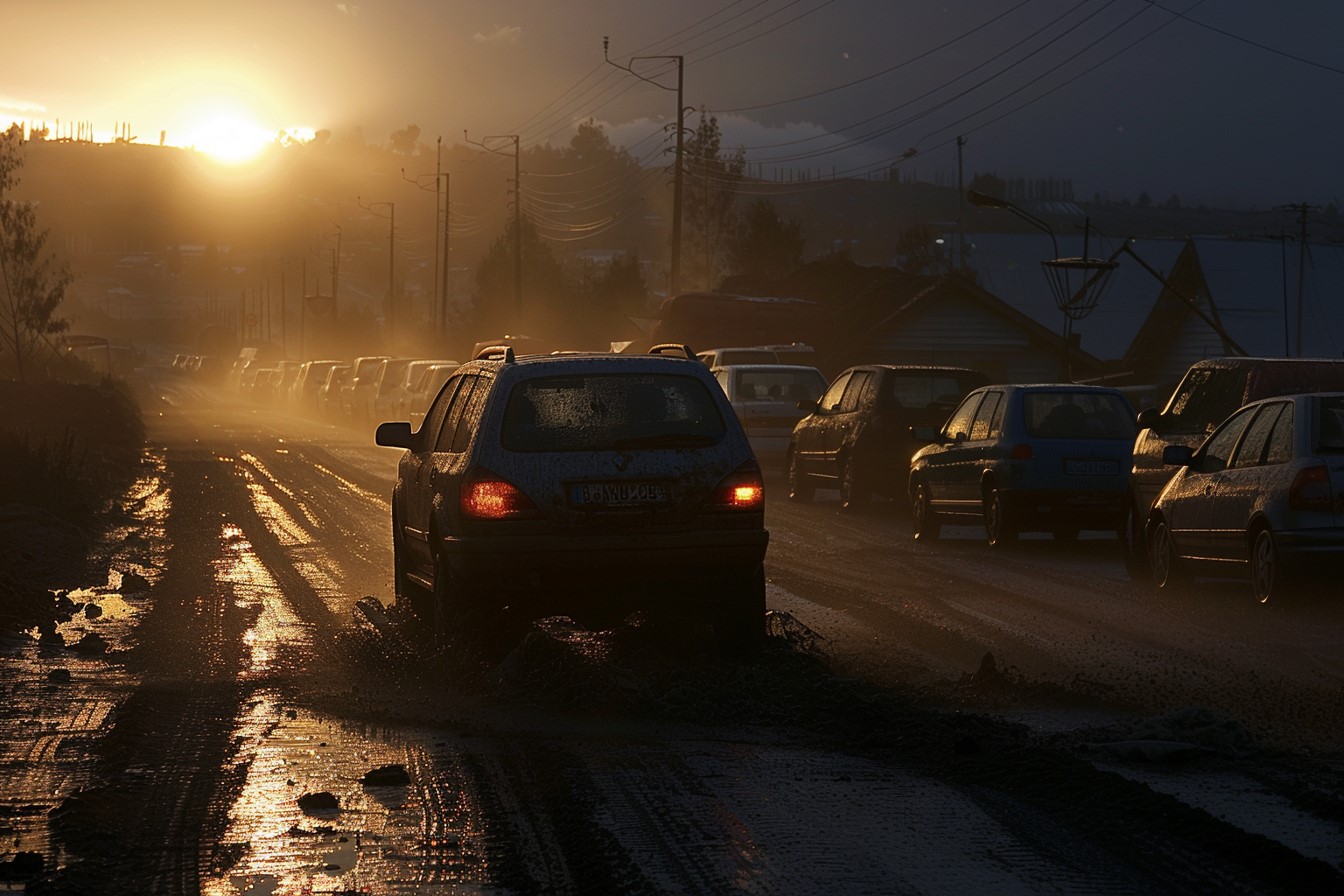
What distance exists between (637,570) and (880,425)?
13093 millimetres

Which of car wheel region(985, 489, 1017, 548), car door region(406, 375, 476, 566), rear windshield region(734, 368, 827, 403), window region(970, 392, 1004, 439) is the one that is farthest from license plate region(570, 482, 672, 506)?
rear windshield region(734, 368, 827, 403)

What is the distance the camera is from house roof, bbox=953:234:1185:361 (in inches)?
2414

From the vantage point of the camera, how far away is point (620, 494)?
9492 millimetres

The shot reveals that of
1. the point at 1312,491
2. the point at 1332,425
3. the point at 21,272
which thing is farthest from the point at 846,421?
the point at 21,272

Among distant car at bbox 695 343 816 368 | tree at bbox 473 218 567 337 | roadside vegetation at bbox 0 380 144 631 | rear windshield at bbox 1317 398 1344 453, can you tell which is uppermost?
tree at bbox 473 218 567 337

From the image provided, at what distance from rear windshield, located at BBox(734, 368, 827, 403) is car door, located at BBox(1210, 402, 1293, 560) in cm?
1505

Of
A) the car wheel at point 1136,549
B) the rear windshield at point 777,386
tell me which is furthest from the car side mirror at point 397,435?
the rear windshield at point 777,386

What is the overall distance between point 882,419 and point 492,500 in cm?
1323

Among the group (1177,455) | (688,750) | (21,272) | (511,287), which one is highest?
(511,287)

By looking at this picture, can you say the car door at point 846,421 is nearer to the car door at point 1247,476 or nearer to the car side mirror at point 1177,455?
the car side mirror at point 1177,455

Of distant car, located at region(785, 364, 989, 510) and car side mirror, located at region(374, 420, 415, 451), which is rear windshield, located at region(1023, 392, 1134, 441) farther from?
car side mirror, located at region(374, 420, 415, 451)

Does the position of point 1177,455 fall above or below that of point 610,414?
below

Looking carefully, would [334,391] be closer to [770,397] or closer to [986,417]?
[770,397]

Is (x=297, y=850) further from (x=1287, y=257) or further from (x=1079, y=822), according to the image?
(x=1287, y=257)
